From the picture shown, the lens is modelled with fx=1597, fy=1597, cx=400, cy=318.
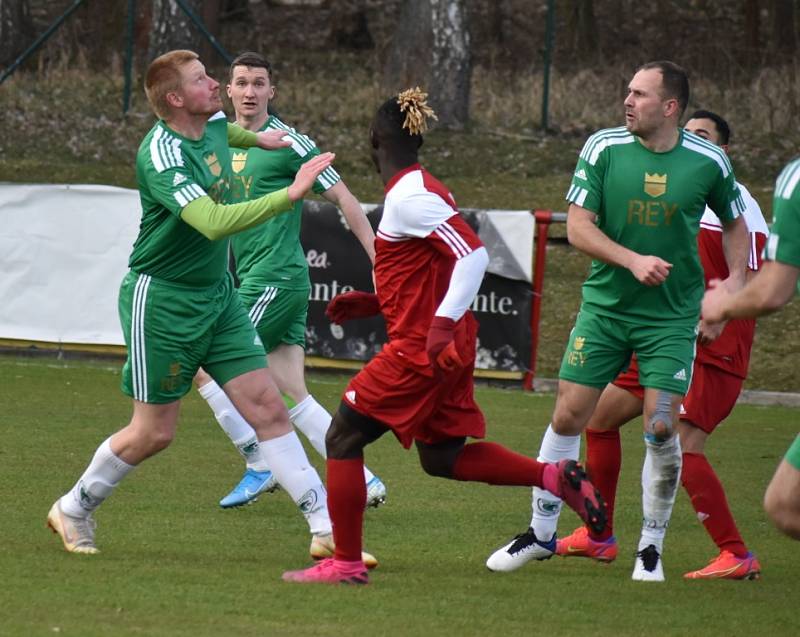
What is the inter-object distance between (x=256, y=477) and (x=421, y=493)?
1031 mm

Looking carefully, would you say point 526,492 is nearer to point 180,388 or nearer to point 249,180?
point 249,180

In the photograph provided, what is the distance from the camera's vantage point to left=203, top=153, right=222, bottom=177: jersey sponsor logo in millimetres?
6879

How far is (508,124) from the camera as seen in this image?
74.4ft

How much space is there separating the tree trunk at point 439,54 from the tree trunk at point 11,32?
5808 mm

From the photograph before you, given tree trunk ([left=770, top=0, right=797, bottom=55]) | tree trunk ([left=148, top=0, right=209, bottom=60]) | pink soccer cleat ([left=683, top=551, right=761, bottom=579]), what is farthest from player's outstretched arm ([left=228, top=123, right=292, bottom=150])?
tree trunk ([left=770, top=0, right=797, bottom=55])

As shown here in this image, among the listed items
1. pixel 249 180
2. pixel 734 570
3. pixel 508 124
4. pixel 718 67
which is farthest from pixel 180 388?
pixel 718 67

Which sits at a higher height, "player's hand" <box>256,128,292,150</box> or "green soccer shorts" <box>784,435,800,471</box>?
"player's hand" <box>256,128,292,150</box>

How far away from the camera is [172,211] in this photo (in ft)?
21.4

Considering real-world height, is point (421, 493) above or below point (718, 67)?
below

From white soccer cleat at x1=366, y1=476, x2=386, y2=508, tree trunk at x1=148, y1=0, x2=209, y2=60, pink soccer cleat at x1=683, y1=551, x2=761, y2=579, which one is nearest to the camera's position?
pink soccer cleat at x1=683, y1=551, x2=761, y2=579

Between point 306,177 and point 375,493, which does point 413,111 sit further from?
Answer: point 375,493

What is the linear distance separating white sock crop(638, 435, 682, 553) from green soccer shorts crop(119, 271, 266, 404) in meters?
1.77

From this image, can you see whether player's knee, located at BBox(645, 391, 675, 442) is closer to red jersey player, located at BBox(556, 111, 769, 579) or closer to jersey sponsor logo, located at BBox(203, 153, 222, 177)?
red jersey player, located at BBox(556, 111, 769, 579)

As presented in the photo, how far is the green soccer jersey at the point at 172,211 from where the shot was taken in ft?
21.6
